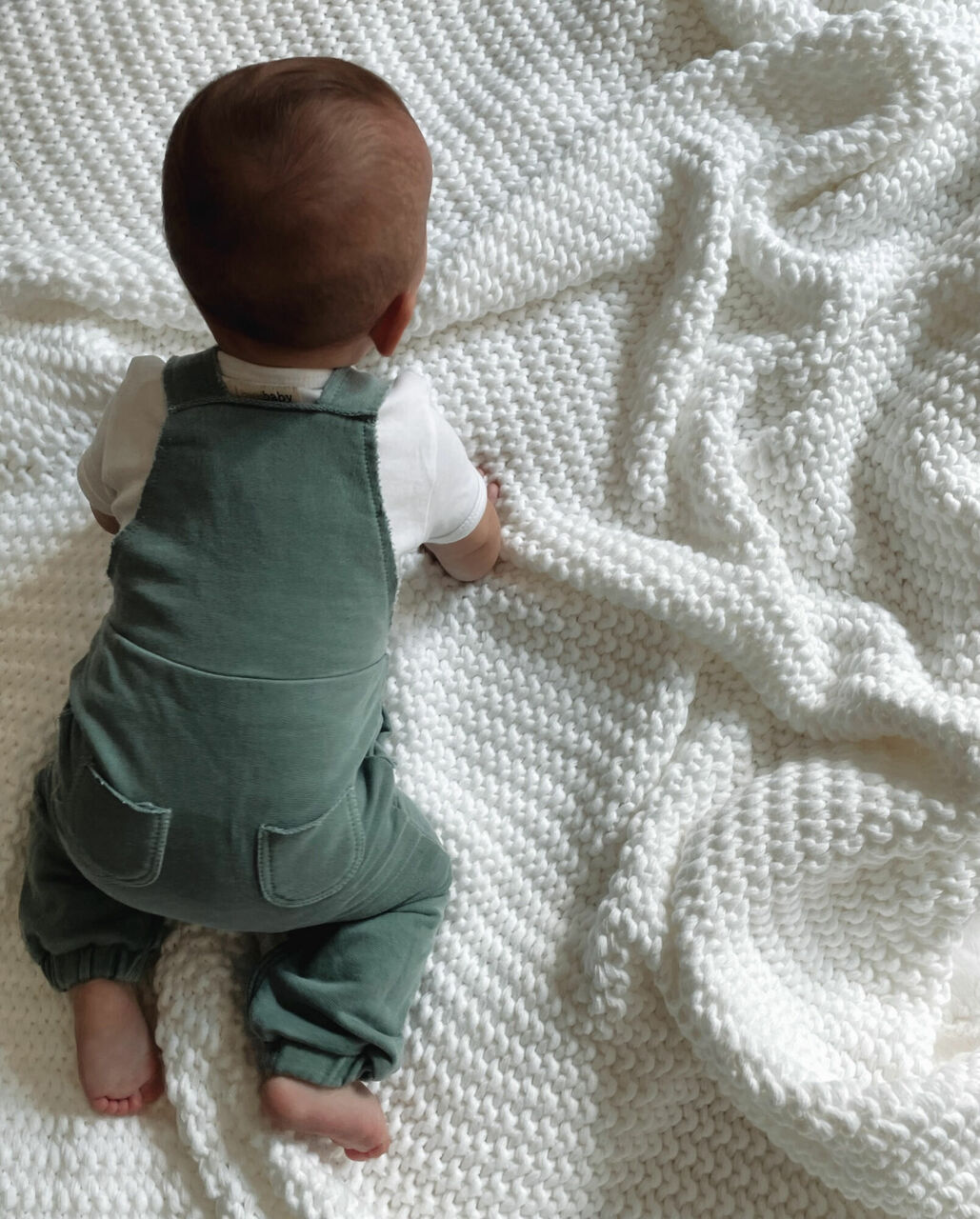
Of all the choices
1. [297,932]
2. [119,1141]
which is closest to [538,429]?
[297,932]

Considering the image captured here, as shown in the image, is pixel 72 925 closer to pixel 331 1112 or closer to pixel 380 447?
pixel 331 1112

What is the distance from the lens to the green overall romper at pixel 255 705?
2.68 ft

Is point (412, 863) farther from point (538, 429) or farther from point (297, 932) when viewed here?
point (538, 429)

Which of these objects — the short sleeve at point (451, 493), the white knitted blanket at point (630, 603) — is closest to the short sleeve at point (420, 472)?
the short sleeve at point (451, 493)

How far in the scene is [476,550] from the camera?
41.0 inches

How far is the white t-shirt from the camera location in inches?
33.2

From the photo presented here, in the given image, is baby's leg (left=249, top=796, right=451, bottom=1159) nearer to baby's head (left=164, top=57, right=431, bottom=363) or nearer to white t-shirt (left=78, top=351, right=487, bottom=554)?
white t-shirt (left=78, top=351, right=487, bottom=554)

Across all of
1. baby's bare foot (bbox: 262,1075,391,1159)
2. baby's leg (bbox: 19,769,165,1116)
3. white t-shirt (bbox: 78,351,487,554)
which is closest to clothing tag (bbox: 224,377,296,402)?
white t-shirt (bbox: 78,351,487,554)

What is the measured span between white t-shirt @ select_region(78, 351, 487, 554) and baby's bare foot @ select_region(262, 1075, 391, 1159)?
42 centimetres

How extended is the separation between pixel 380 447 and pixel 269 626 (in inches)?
6.6

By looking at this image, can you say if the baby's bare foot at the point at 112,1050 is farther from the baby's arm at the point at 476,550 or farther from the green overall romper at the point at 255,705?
the baby's arm at the point at 476,550

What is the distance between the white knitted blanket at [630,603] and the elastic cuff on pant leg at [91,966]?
36mm

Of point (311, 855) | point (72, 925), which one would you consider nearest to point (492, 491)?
point (311, 855)

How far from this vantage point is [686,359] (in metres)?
1.06
